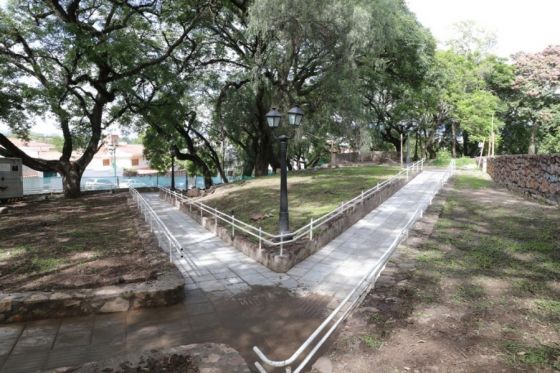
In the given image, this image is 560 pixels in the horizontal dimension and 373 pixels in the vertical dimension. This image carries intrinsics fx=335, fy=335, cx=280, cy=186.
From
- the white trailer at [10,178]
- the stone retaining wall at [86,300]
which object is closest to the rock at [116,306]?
the stone retaining wall at [86,300]

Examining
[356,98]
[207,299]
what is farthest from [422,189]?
[207,299]

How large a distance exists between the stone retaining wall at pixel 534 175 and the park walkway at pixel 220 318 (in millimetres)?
6619

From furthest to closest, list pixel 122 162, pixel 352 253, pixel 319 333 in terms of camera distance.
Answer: pixel 122 162
pixel 352 253
pixel 319 333

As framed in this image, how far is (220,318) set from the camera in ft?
17.2

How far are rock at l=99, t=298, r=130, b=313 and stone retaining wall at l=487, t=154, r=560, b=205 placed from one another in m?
12.5

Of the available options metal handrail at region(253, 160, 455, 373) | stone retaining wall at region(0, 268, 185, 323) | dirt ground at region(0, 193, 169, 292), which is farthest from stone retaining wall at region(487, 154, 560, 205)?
dirt ground at region(0, 193, 169, 292)

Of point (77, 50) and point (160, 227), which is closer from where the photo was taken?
point (160, 227)

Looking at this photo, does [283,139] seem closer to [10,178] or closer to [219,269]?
[219,269]

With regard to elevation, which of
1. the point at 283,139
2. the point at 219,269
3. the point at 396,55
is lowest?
the point at 219,269

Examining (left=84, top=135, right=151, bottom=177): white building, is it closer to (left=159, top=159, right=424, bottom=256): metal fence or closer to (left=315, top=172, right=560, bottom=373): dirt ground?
(left=159, top=159, right=424, bottom=256): metal fence

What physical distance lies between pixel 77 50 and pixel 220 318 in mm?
17176

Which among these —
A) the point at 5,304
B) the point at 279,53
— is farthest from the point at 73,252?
the point at 279,53

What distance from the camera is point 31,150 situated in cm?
4856

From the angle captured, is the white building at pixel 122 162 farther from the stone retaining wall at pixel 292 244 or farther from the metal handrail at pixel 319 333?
the metal handrail at pixel 319 333
